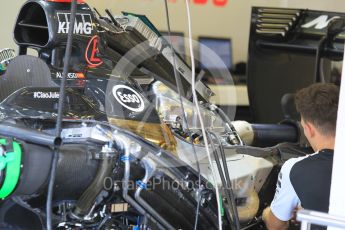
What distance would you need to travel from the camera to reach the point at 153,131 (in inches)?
100

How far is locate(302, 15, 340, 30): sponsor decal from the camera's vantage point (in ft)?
17.1

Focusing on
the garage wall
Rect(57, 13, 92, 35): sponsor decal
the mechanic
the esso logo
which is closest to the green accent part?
the esso logo

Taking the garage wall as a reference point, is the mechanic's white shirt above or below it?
below

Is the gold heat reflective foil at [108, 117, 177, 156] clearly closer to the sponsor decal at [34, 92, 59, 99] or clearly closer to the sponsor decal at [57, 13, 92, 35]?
the sponsor decal at [34, 92, 59, 99]

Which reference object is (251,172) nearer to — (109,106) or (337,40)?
(109,106)

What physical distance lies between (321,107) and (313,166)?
0.82ft

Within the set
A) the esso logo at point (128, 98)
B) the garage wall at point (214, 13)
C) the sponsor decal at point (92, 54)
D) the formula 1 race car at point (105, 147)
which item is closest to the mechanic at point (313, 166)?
the formula 1 race car at point (105, 147)

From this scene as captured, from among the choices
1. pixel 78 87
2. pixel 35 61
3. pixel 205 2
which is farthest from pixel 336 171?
pixel 205 2

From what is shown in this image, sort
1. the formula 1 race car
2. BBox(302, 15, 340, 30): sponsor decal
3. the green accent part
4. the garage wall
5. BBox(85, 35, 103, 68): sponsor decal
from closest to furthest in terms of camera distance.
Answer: the green accent part
the formula 1 race car
BBox(85, 35, 103, 68): sponsor decal
BBox(302, 15, 340, 30): sponsor decal
the garage wall

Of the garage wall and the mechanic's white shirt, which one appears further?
the garage wall

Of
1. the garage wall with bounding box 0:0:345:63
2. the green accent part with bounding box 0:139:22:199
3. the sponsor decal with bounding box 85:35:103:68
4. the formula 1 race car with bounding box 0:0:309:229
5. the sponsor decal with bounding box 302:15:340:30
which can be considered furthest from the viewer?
the garage wall with bounding box 0:0:345:63

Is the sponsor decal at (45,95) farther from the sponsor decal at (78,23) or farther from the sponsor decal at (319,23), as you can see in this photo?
the sponsor decal at (319,23)

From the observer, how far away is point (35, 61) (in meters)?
2.58

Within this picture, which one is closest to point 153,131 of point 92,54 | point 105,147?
point 105,147
